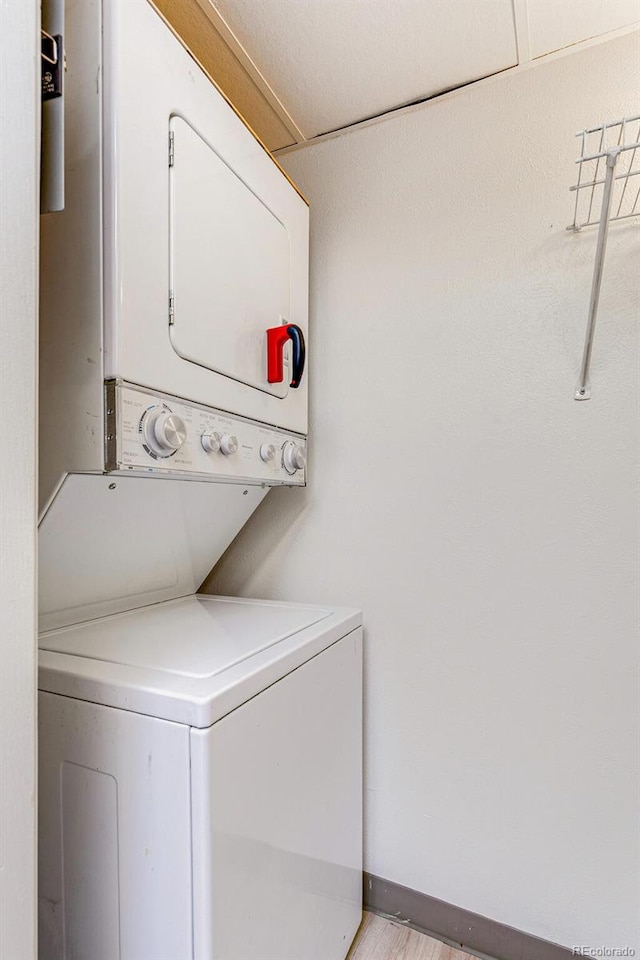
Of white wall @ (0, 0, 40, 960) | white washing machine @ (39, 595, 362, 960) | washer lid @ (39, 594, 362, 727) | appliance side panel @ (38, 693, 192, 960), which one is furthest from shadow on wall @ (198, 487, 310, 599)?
white wall @ (0, 0, 40, 960)

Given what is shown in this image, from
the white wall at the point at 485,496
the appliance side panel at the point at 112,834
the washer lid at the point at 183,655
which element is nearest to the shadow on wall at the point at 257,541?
the white wall at the point at 485,496

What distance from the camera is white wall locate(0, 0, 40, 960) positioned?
25.4 inches

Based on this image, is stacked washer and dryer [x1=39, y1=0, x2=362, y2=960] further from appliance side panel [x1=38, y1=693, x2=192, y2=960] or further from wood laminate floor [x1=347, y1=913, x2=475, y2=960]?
wood laminate floor [x1=347, y1=913, x2=475, y2=960]

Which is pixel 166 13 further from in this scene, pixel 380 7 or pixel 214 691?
pixel 214 691

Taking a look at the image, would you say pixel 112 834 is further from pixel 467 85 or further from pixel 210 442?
pixel 467 85

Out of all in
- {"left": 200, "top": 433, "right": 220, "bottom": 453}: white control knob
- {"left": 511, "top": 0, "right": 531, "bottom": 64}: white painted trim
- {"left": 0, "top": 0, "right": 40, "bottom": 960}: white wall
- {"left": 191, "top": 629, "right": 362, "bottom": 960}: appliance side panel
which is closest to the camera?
{"left": 0, "top": 0, "right": 40, "bottom": 960}: white wall

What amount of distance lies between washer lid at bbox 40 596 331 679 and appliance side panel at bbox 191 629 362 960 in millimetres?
126

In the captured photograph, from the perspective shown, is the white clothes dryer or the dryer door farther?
the dryer door

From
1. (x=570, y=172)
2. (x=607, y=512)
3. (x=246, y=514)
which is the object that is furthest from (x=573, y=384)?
(x=246, y=514)

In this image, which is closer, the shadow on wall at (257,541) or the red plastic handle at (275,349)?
the red plastic handle at (275,349)

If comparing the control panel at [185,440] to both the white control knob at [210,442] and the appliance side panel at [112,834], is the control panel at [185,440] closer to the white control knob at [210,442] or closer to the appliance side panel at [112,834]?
the white control knob at [210,442]

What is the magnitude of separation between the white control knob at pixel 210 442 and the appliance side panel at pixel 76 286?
0.27 metres

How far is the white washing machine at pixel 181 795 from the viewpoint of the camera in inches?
37.2

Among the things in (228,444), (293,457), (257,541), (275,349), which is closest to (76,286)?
(228,444)
